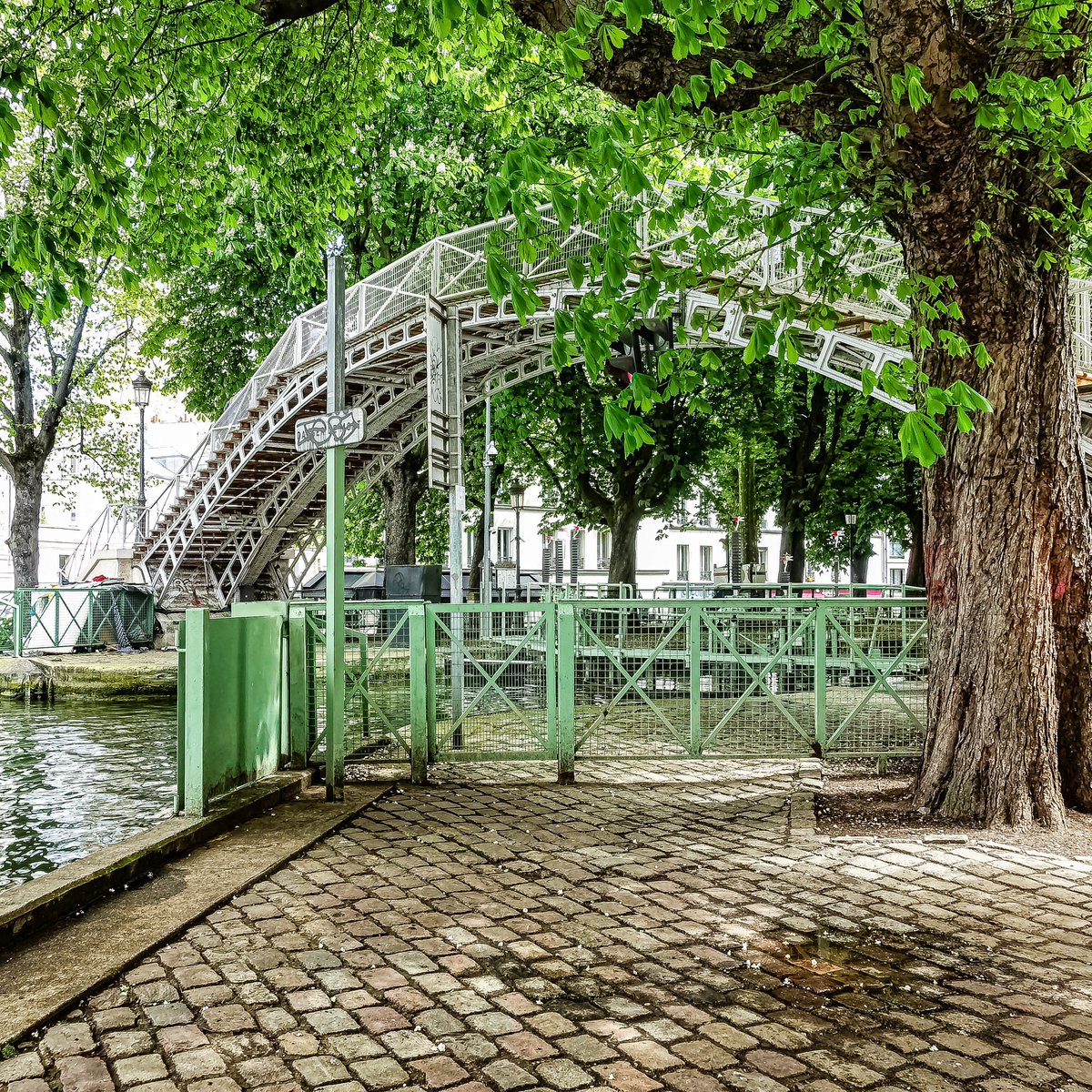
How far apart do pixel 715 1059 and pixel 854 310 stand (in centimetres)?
1366

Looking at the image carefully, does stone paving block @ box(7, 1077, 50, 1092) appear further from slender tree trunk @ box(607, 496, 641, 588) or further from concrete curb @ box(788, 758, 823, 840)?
slender tree trunk @ box(607, 496, 641, 588)

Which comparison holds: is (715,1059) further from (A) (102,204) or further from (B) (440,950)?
(A) (102,204)

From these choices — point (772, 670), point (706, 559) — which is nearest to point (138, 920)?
point (772, 670)

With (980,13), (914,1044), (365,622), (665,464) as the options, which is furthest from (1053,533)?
(665,464)

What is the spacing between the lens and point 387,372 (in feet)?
75.8

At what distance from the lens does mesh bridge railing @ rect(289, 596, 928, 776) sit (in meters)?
8.22

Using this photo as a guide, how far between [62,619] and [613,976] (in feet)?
63.9

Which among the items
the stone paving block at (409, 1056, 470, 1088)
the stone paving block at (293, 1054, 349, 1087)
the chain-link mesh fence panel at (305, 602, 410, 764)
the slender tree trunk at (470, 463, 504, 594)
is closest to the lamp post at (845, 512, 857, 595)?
the slender tree trunk at (470, 463, 504, 594)

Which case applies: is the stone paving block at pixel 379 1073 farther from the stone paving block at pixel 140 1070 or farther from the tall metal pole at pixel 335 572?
the tall metal pole at pixel 335 572

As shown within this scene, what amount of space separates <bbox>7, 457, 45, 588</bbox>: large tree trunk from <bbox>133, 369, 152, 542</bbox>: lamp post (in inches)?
138

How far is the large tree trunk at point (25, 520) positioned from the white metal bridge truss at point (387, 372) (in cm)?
416

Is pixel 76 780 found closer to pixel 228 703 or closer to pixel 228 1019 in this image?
pixel 228 703

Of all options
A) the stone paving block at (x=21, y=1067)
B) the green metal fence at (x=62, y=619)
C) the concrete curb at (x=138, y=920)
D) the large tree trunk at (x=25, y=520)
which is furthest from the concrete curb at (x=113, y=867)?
the large tree trunk at (x=25, y=520)

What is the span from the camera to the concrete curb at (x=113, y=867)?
4441 millimetres
